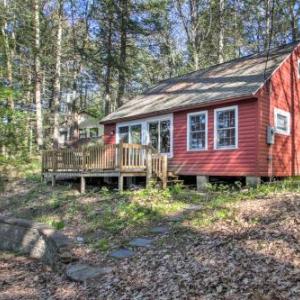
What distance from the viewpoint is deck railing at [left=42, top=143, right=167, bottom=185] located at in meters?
13.0

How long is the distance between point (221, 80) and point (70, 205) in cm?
797

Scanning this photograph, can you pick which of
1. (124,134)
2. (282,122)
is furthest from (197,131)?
(124,134)

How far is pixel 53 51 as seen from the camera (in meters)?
24.2

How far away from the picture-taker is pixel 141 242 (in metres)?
7.15

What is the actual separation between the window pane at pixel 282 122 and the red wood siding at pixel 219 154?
5.79 ft

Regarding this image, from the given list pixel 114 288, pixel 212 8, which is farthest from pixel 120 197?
Result: pixel 212 8

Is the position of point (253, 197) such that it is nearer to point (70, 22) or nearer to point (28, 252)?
point (28, 252)

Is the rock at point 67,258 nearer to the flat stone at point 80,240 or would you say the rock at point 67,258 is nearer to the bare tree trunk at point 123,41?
the flat stone at point 80,240

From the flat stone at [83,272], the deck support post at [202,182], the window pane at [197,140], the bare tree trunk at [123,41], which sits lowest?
the flat stone at [83,272]

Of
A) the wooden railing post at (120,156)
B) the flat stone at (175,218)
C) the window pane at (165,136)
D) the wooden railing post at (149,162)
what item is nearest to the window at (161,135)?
the window pane at (165,136)

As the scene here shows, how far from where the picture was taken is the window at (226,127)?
513 inches

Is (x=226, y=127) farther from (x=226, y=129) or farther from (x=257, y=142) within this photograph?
(x=257, y=142)

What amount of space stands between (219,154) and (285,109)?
3.27 meters

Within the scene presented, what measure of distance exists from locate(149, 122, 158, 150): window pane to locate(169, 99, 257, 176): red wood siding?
3.55 feet
